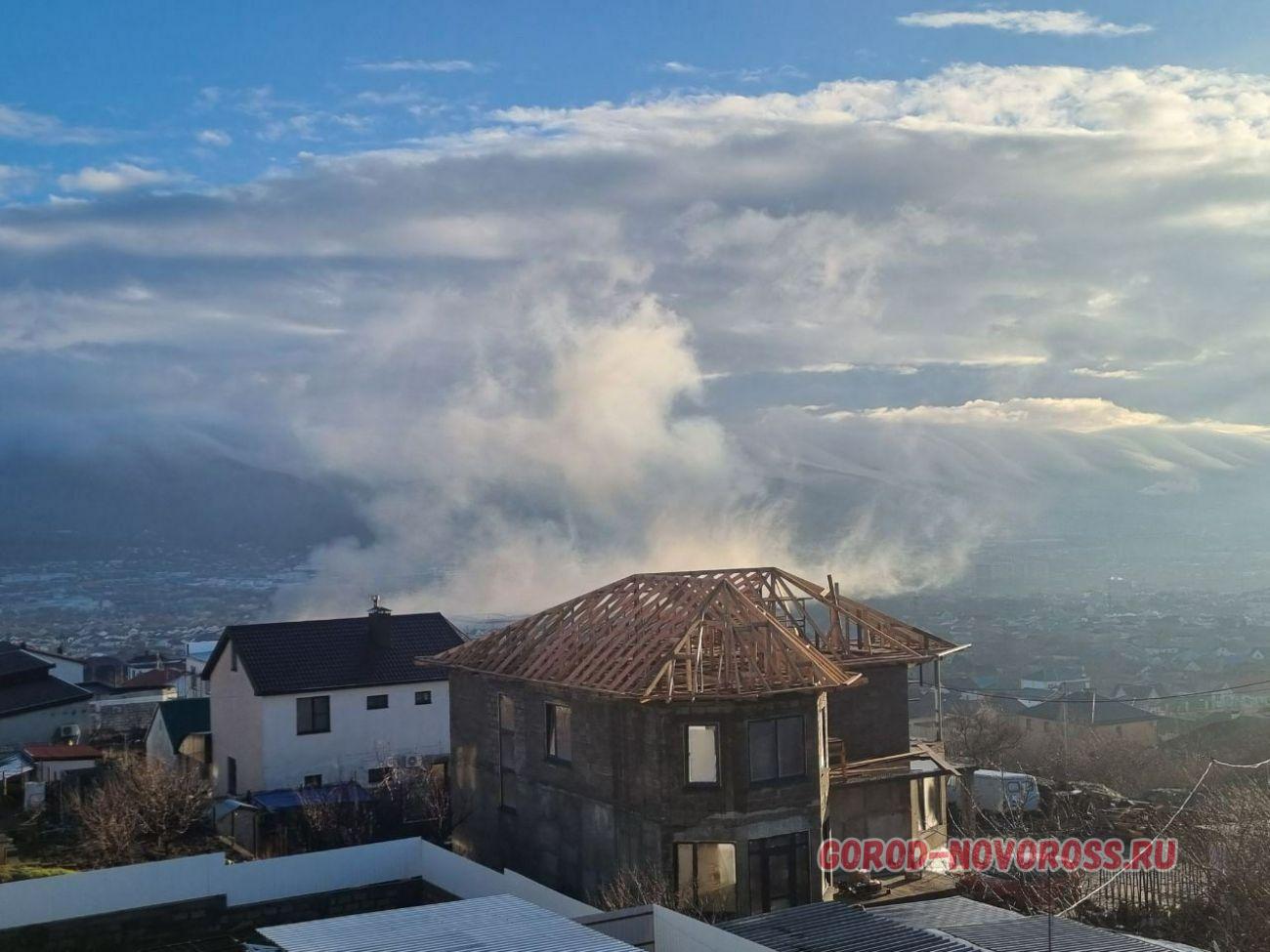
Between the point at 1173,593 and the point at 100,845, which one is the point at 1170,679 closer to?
the point at 1173,593

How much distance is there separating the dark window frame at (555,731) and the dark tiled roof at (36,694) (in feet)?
116

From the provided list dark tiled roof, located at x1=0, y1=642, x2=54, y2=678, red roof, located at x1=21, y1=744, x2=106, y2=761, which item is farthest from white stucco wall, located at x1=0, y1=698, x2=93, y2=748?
red roof, located at x1=21, y1=744, x2=106, y2=761

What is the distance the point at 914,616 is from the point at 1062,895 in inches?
5039

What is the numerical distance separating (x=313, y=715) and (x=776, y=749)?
22.0 m

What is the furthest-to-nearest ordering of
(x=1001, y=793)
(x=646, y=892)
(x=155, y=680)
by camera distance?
(x=155, y=680), (x=1001, y=793), (x=646, y=892)

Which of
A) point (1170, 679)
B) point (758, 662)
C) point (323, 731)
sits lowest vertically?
point (1170, 679)

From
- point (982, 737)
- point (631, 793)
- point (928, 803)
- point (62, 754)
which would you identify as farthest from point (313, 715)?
point (982, 737)

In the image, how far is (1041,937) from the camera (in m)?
20.1

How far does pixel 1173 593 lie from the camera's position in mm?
196000

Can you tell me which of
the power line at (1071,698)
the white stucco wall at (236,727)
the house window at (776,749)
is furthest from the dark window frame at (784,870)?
the power line at (1071,698)

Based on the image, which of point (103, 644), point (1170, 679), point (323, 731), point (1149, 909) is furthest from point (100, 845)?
point (103, 644)

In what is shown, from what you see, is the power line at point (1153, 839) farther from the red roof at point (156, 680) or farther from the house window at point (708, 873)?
the red roof at point (156, 680)

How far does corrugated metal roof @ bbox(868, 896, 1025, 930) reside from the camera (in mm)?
22984

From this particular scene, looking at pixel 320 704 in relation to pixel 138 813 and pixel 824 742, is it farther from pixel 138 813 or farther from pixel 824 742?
pixel 824 742
